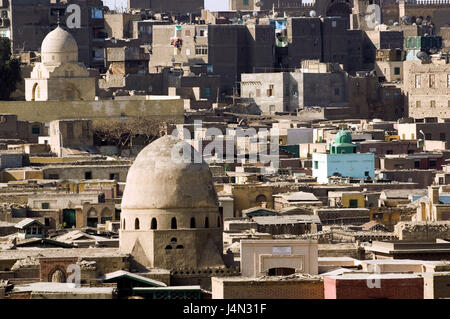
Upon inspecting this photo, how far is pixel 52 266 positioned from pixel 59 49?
36785 mm

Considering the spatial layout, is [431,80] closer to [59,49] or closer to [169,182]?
[59,49]

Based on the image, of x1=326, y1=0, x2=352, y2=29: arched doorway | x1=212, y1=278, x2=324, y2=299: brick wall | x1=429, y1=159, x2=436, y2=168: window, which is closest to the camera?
x1=212, y1=278, x2=324, y2=299: brick wall

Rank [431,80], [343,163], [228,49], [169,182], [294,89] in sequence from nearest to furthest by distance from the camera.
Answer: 1. [169,182]
2. [343,163]
3. [431,80]
4. [294,89]
5. [228,49]

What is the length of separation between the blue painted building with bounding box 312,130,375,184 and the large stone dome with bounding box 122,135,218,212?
26.0m

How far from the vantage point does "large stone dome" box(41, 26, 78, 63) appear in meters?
75.4

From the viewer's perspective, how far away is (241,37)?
98625 mm

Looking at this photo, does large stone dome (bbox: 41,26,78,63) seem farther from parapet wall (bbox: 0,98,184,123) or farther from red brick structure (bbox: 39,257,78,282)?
red brick structure (bbox: 39,257,78,282)

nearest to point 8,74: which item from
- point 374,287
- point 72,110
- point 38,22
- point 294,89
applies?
point 72,110

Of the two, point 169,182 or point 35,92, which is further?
point 35,92

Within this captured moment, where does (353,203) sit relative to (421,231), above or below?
below

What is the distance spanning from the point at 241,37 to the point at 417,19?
1077 inches

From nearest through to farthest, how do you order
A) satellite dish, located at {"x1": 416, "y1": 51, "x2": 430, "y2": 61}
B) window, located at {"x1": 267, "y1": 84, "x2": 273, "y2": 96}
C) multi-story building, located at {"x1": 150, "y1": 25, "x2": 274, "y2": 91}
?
window, located at {"x1": 267, "y1": 84, "x2": 273, "y2": 96} → satellite dish, located at {"x1": 416, "y1": 51, "x2": 430, "y2": 61} → multi-story building, located at {"x1": 150, "y1": 25, "x2": 274, "y2": 91}

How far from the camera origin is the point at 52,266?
1544 inches

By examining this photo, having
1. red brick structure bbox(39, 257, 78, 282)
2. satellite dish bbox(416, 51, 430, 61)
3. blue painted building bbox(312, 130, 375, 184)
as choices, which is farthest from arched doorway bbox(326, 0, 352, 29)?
red brick structure bbox(39, 257, 78, 282)
